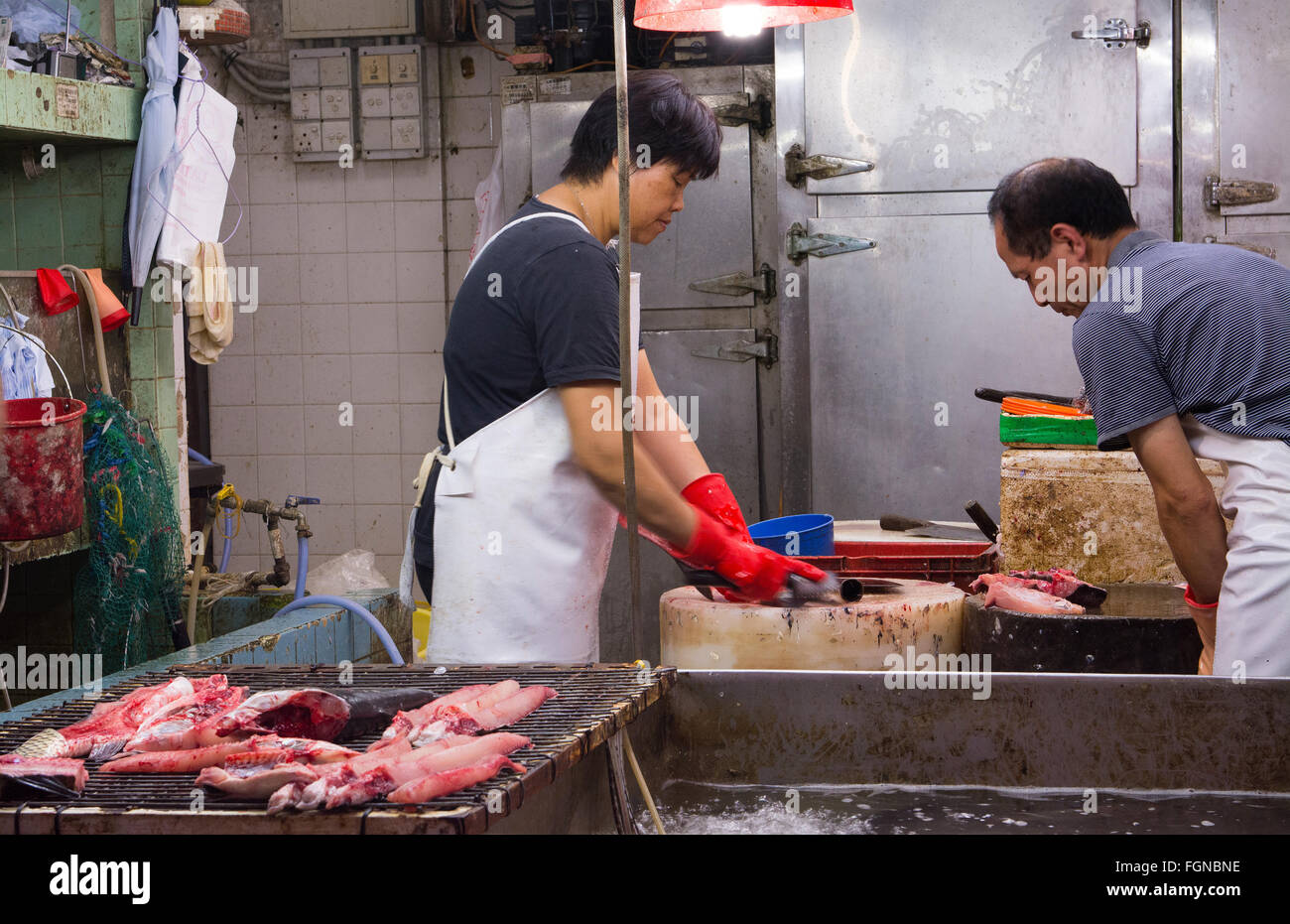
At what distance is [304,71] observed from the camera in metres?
6.23

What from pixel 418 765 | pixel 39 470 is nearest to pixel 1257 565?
pixel 418 765

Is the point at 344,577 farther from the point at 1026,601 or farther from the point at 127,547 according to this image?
the point at 1026,601

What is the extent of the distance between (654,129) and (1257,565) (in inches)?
58.4

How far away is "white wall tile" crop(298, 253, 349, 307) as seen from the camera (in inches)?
253

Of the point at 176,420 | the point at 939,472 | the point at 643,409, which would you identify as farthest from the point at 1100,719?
the point at 176,420

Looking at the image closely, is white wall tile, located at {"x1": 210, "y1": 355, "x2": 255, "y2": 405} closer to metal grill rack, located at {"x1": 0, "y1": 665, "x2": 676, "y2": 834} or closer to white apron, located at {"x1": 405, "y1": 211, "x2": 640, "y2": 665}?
white apron, located at {"x1": 405, "y1": 211, "x2": 640, "y2": 665}

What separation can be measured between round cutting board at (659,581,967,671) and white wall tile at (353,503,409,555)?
4.00m

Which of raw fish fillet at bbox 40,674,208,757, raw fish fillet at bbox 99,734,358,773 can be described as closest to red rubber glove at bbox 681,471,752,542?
raw fish fillet at bbox 40,674,208,757

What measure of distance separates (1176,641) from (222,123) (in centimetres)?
350

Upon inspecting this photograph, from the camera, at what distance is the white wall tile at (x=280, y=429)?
6535mm

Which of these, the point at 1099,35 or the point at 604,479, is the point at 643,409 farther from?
the point at 1099,35
